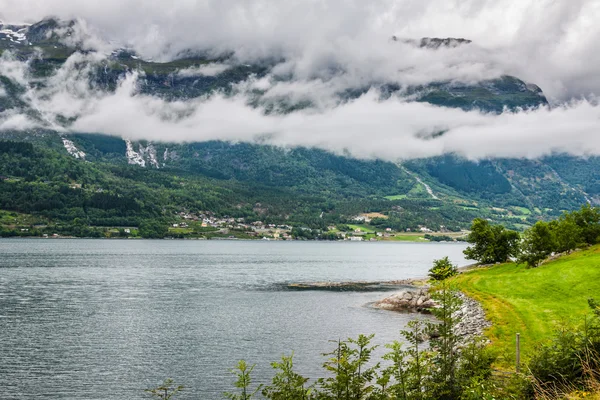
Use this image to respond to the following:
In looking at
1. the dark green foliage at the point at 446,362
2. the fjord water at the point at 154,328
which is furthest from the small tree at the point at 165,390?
the dark green foliage at the point at 446,362

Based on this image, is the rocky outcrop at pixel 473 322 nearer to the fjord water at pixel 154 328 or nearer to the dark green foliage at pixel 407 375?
the fjord water at pixel 154 328

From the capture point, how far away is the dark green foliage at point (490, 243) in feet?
390

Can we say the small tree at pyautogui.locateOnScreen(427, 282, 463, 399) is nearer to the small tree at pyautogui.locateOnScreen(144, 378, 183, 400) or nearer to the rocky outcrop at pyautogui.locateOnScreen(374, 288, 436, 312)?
the small tree at pyautogui.locateOnScreen(144, 378, 183, 400)

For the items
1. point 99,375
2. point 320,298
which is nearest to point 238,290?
point 320,298

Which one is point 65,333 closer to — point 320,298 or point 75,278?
point 320,298

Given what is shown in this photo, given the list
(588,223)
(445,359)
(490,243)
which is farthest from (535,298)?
(490,243)

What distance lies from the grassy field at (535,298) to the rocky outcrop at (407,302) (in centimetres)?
695

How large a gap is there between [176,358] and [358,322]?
29530mm

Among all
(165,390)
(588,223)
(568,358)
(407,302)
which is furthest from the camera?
(588,223)

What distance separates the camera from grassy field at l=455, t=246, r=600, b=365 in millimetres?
46438

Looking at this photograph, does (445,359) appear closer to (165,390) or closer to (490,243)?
(165,390)

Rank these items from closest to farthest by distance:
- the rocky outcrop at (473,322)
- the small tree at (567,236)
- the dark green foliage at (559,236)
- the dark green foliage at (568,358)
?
the dark green foliage at (568,358) → the rocky outcrop at (473,322) → the dark green foliage at (559,236) → the small tree at (567,236)

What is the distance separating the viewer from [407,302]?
86562 mm

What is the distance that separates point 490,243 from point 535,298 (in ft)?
203
